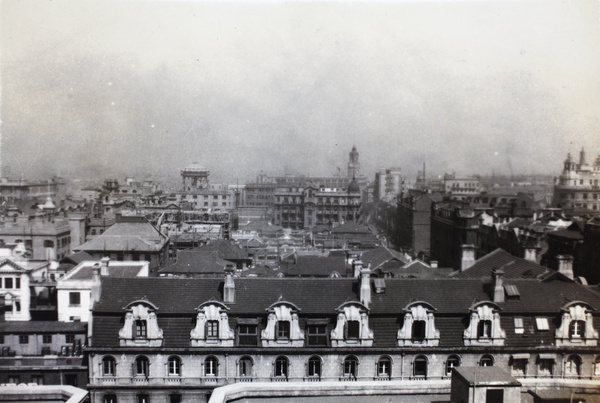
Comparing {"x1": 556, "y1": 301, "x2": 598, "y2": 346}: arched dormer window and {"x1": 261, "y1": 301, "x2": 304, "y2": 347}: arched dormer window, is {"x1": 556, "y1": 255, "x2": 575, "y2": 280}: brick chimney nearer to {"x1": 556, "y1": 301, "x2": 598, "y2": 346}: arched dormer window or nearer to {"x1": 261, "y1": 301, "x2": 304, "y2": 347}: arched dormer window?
{"x1": 556, "y1": 301, "x2": 598, "y2": 346}: arched dormer window

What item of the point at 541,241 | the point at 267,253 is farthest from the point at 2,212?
the point at 541,241

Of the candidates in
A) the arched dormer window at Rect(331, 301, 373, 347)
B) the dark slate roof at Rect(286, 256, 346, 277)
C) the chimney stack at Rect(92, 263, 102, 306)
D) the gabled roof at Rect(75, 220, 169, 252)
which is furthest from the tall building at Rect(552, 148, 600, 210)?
the chimney stack at Rect(92, 263, 102, 306)

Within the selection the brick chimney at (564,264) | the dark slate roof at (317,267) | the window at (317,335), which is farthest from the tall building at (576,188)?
the window at (317,335)

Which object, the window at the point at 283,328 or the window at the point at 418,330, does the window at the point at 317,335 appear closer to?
the window at the point at 283,328

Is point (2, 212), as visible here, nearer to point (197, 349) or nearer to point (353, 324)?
point (197, 349)

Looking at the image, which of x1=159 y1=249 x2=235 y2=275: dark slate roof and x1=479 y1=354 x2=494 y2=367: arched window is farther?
x1=159 y1=249 x2=235 y2=275: dark slate roof

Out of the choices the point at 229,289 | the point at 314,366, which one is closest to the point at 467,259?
the point at 314,366

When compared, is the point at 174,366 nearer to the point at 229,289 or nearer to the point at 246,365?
the point at 246,365
